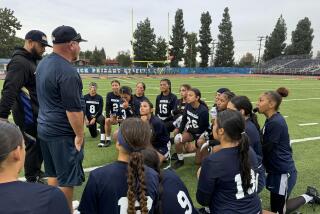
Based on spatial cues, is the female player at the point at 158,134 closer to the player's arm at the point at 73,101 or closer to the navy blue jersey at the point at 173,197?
the player's arm at the point at 73,101

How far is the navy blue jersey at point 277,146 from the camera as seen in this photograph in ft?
13.1

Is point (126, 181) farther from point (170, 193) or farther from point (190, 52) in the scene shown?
point (190, 52)

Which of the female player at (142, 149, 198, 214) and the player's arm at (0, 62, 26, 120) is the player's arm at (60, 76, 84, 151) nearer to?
the female player at (142, 149, 198, 214)

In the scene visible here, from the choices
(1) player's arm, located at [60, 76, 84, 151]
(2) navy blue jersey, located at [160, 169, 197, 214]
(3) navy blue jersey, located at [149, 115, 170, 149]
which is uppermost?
(1) player's arm, located at [60, 76, 84, 151]

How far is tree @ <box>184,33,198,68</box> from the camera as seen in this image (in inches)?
2606

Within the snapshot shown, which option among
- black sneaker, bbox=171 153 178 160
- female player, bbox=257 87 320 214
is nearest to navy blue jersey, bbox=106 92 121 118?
black sneaker, bbox=171 153 178 160

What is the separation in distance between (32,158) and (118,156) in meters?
3.00

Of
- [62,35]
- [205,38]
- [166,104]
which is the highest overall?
[205,38]

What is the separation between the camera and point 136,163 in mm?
2090

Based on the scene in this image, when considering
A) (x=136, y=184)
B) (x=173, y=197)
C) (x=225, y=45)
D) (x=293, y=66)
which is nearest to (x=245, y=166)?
(x=173, y=197)

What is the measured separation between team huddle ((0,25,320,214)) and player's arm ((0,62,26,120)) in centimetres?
1

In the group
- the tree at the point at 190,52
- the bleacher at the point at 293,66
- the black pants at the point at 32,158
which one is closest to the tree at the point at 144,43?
the tree at the point at 190,52

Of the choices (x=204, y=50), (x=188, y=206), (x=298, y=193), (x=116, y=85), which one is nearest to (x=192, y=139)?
(x=298, y=193)

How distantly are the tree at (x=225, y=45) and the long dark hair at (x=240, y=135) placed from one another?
65.7m
